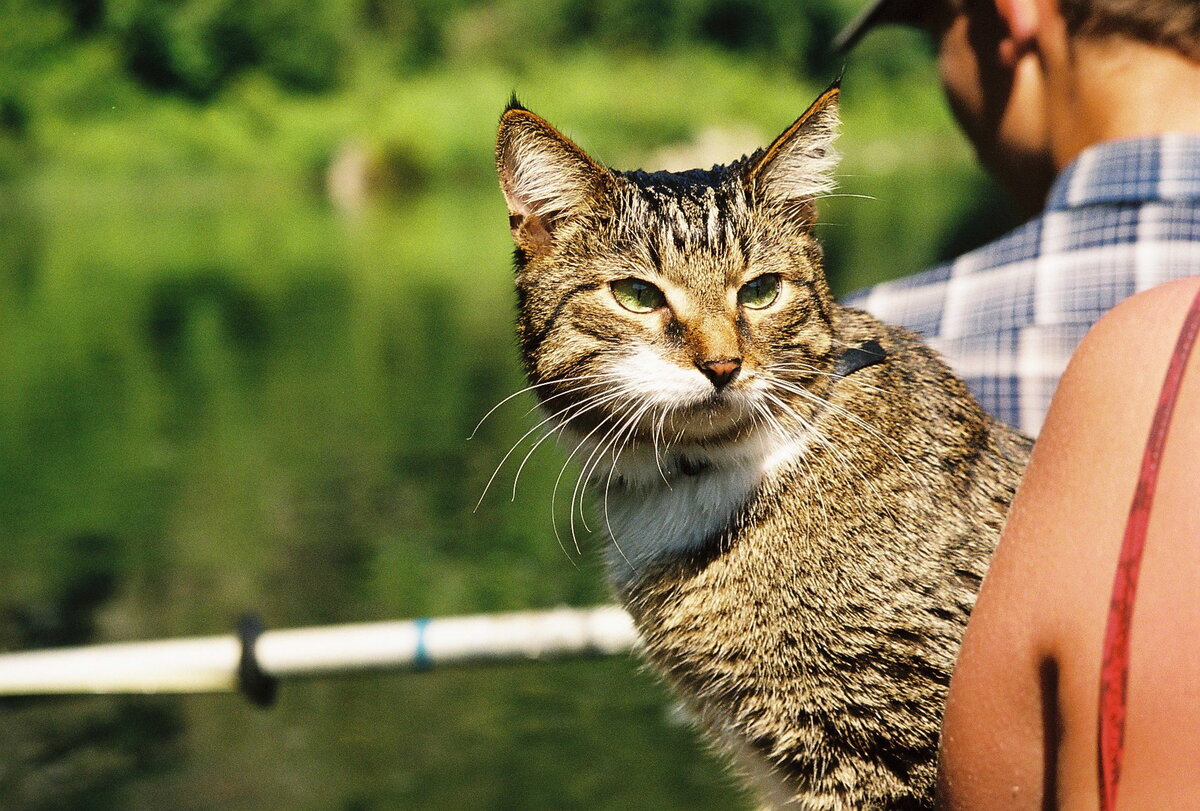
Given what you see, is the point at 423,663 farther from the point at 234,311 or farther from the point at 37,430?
the point at 234,311

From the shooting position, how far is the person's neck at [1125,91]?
7.06 feet

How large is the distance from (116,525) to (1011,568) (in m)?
8.41

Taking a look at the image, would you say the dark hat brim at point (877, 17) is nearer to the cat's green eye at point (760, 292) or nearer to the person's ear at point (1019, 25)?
the person's ear at point (1019, 25)

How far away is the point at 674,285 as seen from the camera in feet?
6.54

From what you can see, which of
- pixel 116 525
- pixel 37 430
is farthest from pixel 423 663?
pixel 37 430

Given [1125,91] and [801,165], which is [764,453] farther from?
[1125,91]

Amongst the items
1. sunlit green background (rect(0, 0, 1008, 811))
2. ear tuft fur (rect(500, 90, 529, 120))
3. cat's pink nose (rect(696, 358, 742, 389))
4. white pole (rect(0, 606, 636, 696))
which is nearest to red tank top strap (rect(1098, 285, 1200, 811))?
cat's pink nose (rect(696, 358, 742, 389))

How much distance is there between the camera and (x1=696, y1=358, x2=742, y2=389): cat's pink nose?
6.15ft

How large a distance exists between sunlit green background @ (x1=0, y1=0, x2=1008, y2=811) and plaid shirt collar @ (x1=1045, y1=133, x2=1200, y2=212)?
689mm

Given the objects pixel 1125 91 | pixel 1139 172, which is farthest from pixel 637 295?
pixel 1125 91

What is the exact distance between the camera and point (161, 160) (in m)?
24.3

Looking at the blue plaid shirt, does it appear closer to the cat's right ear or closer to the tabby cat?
the tabby cat

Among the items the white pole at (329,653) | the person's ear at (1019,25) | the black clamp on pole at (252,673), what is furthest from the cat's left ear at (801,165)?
the black clamp on pole at (252,673)

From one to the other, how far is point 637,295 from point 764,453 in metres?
0.33
